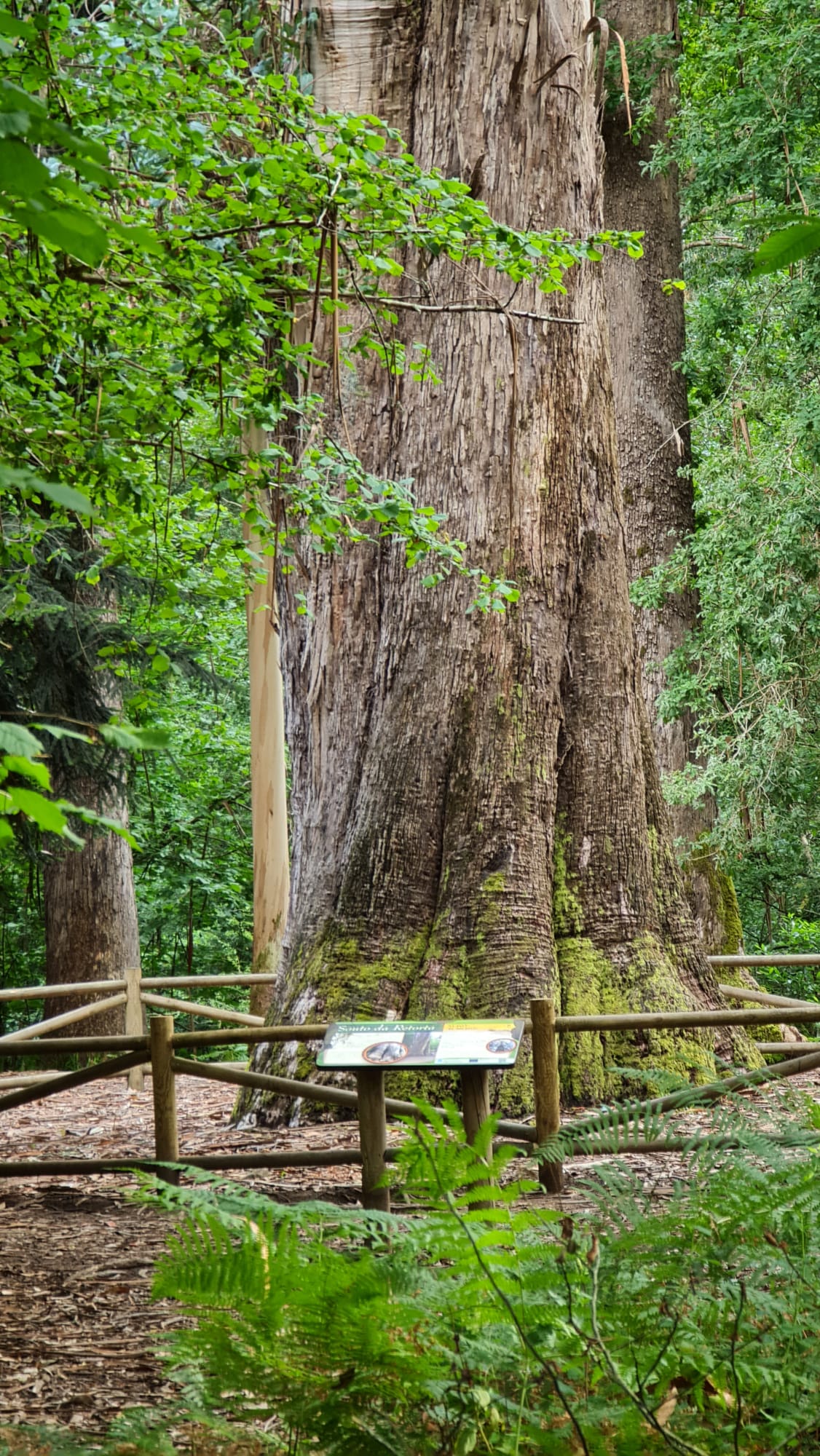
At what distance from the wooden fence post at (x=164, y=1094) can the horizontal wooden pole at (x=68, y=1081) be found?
0.44 feet

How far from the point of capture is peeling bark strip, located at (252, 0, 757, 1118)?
6.22 m

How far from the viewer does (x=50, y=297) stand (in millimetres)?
4230

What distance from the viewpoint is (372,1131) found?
4652 millimetres

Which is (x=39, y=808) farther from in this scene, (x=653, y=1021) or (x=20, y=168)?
(x=653, y=1021)

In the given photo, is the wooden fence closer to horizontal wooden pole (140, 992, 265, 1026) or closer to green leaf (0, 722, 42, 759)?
green leaf (0, 722, 42, 759)

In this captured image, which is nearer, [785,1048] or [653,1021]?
[653,1021]

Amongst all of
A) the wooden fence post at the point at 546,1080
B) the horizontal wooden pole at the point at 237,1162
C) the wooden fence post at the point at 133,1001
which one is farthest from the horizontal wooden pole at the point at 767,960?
the wooden fence post at the point at 133,1001

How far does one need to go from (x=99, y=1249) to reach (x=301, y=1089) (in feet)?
3.15

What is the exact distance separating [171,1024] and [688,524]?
8.51 meters

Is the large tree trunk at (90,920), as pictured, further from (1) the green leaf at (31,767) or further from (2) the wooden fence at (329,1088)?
(1) the green leaf at (31,767)

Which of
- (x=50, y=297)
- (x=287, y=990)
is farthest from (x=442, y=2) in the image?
(x=287, y=990)

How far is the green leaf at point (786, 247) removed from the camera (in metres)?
1.20

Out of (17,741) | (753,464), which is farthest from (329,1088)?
(753,464)

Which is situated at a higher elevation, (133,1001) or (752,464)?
(752,464)
